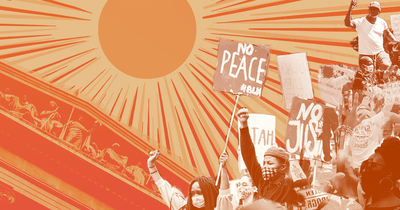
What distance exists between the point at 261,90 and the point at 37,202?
175 cm

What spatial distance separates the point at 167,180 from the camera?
8.38 ft

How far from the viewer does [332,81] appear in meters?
2.69

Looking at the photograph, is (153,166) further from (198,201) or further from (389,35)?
(389,35)

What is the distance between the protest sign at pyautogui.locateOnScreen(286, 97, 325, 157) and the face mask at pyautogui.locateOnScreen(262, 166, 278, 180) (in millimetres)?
209

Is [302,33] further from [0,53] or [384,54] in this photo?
[0,53]

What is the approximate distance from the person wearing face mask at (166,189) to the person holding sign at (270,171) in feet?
1.73

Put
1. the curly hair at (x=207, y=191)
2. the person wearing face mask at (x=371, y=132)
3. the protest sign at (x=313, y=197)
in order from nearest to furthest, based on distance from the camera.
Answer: the curly hair at (x=207, y=191)
the protest sign at (x=313, y=197)
the person wearing face mask at (x=371, y=132)

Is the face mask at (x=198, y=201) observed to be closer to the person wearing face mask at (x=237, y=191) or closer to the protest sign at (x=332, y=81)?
the person wearing face mask at (x=237, y=191)

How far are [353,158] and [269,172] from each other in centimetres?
67

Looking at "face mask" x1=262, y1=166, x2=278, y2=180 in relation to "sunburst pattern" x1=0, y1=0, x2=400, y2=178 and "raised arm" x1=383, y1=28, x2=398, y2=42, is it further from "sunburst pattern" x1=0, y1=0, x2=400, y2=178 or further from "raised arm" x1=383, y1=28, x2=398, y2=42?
"raised arm" x1=383, y1=28, x2=398, y2=42

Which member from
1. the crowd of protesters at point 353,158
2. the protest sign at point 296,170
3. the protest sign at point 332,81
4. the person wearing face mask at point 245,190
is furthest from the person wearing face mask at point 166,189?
the protest sign at point 332,81

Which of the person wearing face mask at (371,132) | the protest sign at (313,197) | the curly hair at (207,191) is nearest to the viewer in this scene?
the curly hair at (207,191)

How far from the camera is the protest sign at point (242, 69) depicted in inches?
103

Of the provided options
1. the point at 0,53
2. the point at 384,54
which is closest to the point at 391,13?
the point at 384,54
